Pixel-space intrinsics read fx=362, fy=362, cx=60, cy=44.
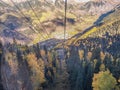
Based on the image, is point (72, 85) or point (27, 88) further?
point (72, 85)

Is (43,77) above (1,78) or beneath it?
beneath

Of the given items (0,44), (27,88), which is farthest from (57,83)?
(0,44)

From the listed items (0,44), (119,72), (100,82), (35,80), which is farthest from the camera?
(35,80)

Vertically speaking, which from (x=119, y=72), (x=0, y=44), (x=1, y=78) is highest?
(x=0, y=44)

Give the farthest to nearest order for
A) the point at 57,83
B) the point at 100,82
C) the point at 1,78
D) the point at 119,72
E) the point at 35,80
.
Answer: the point at 57,83 → the point at 35,80 → the point at 119,72 → the point at 100,82 → the point at 1,78

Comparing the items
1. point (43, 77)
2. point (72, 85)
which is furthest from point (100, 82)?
point (43, 77)

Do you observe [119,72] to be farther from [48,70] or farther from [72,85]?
[48,70]

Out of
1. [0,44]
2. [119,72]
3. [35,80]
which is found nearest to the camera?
[0,44]

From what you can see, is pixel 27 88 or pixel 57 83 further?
pixel 57 83

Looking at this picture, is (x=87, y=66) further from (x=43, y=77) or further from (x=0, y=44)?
(x=0, y=44)
